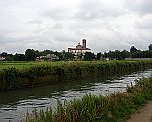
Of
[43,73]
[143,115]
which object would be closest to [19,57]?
[43,73]

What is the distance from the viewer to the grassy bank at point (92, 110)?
9.80 metres

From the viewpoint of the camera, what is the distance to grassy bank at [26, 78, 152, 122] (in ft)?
32.2

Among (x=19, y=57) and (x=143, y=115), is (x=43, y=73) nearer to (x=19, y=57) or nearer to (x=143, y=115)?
(x=143, y=115)

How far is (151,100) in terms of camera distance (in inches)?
655

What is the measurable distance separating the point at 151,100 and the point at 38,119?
30.9ft

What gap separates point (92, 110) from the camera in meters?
11.1

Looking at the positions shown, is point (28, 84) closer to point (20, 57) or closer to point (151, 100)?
point (151, 100)

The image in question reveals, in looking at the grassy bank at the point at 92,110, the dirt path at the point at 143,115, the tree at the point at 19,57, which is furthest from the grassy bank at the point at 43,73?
the tree at the point at 19,57

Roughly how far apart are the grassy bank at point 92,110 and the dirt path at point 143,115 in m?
0.26

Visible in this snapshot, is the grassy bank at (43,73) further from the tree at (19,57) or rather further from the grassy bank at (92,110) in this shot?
the tree at (19,57)

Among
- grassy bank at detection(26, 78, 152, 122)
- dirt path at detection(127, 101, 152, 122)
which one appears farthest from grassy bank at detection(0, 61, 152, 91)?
dirt path at detection(127, 101, 152, 122)

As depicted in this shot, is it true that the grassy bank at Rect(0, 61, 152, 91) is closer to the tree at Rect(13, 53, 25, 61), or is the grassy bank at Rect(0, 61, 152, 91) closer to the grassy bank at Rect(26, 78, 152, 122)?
the grassy bank at Rect(26, 78, 152, 122)

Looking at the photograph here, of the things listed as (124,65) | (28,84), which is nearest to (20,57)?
(124,65)

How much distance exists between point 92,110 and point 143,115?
259 cm
